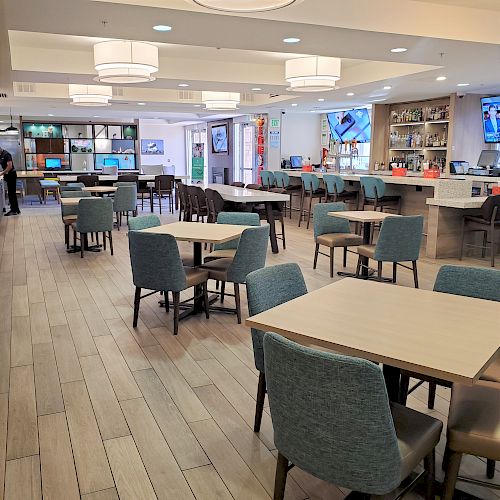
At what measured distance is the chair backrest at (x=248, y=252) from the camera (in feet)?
14.0

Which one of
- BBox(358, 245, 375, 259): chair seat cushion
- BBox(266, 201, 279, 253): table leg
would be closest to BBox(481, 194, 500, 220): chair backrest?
BBox(358, 245, 375, 259): chair seat cushion

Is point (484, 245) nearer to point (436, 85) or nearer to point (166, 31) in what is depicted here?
point (436, 85)

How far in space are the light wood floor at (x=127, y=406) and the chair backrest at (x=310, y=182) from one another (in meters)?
Answer: 5.64

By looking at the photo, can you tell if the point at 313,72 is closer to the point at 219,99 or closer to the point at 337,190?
the point at 337,190

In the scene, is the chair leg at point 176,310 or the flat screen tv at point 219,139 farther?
the flat screen tv at point 219,139

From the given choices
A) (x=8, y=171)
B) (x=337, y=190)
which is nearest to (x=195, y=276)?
(x=337, y=190)

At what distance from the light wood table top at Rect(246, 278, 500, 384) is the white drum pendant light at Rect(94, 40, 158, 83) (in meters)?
4.46

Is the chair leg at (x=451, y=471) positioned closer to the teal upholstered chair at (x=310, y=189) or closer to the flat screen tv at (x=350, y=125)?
the teal upholstered chair at (x=310, y=189)

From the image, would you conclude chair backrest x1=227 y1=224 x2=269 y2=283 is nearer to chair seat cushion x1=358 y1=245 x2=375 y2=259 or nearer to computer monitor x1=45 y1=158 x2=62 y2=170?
chair seat cushion x1=358 y1=245 x2=375 y2=259

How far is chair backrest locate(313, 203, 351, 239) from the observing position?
6188mm

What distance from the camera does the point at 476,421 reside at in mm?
1959

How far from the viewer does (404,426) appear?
1.95 meters

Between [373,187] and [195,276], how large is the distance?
4.92m

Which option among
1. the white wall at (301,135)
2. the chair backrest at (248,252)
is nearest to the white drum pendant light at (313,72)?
the chair backrest at (248,252)
